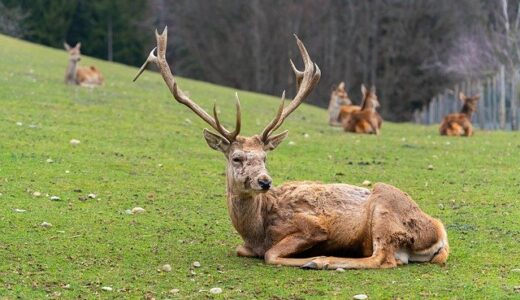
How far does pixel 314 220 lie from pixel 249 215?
593mm


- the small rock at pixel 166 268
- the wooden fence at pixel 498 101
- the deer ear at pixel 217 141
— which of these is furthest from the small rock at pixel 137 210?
the wooden fence at pixel 498 101

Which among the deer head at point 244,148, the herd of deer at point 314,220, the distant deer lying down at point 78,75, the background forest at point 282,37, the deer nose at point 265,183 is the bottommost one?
the herd of deer at point 314,220

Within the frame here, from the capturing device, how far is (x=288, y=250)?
8.42 m

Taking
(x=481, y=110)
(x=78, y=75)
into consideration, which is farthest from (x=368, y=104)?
(x=481, y=110)

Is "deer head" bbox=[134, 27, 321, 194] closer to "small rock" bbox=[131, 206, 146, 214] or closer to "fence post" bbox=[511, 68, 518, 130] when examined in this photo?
"small rock" bbox=[131, 206, 146, 214]

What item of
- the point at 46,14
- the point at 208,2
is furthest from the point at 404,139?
the point at 208,2

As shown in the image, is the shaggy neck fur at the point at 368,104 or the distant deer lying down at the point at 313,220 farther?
the shaggy neck fur at the point at 368,104

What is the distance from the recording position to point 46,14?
55.4m

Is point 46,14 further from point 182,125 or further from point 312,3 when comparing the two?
point 182,125

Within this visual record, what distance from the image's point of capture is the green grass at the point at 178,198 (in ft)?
24.6

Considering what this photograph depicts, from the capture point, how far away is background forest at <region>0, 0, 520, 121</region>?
192 feet

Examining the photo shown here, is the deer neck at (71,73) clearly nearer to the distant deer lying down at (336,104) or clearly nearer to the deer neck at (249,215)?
the distant deer lying down at (336,104)

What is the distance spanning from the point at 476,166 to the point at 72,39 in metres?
45.0

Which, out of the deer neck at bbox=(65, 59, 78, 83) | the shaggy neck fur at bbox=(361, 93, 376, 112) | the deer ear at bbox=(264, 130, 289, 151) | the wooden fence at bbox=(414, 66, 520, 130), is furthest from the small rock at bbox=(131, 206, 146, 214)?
the wooden fence at bbox=(414, 66, 520, 130)
